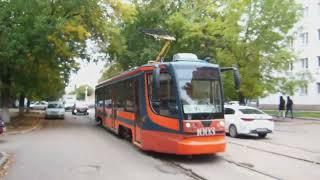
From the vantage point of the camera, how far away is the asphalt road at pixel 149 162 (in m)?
11.7

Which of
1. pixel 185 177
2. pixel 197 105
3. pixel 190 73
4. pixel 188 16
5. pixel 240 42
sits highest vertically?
pixel 188 16

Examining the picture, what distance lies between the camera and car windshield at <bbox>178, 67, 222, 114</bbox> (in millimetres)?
14055

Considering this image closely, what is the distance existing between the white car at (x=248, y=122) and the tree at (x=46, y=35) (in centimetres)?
1093

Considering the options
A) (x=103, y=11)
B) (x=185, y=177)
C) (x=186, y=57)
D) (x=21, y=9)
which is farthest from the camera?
(x=103, y=11)

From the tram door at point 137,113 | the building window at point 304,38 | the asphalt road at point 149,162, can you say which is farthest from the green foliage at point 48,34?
the building window at point 304,38

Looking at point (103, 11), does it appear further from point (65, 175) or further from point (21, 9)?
point (65, 175)

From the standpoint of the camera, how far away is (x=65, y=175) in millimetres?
11523

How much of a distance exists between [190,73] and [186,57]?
132 centimetres

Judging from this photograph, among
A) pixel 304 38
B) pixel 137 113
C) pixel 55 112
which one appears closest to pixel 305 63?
pixel 304 38

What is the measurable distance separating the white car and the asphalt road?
183cm

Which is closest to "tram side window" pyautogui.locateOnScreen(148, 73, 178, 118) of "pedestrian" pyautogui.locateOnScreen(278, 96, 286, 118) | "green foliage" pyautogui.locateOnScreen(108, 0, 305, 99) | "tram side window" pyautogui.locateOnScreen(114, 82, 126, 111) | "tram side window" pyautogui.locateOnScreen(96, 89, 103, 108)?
"tram side window" pyautogui.locateOnScreen(114, 82, 126, 111)

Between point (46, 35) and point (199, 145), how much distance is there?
612 inches

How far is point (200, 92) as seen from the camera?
1432 centimetres

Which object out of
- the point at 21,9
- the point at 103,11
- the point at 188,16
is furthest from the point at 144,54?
the point at 21,9
